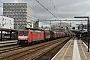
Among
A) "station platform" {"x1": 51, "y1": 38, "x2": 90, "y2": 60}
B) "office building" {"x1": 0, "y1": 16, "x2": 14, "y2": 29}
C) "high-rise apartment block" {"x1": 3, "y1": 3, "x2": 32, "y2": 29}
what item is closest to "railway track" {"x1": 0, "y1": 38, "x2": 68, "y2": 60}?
"station platform" {"x1": 51, "y1": 38, "x2": 90, "y2": 60}

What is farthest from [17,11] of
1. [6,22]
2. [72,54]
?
[72,54]

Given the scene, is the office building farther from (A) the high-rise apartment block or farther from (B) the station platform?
(B) the station platform

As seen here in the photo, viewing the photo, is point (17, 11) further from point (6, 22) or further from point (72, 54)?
point (72, 54)

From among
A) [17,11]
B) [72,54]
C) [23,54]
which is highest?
[17,11]

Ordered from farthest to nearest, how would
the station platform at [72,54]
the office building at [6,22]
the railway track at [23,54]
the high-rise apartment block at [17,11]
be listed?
the high-rise apartment block at [17,11], the office building at [6,22], the station platform at [72,54], the railway track at [23,54]

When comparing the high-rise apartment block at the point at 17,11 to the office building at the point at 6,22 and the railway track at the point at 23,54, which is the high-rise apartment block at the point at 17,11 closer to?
the office building at the point at 6,22

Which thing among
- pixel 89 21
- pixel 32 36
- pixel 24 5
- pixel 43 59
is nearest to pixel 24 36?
pixel 32 36

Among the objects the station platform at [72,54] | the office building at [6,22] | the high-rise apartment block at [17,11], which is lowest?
the station platform at [72,54]

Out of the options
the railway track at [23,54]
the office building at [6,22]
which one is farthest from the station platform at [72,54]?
the office building at [6,22]

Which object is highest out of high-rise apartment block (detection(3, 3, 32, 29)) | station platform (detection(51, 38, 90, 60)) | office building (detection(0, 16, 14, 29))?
high-rise apartment block (detection(3, 3, 32, 29))

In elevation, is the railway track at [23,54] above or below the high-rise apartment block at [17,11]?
below

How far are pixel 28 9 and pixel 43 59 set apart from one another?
14080 centimetres

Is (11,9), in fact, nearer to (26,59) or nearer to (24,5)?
(24,5)

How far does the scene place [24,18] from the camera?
15075 cm
